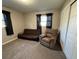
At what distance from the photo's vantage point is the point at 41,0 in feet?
10.6

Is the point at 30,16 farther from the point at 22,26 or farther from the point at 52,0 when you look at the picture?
the point at 52,0

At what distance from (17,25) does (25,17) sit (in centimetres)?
111

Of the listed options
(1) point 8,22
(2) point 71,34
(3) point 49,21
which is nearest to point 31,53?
(2) point 71,34

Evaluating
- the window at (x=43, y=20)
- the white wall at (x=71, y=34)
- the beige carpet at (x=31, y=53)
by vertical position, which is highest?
the window at (x=43, y=20)

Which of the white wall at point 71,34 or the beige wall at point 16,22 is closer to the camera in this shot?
the white wall at point 71,34

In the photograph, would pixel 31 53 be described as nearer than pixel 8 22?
Yes

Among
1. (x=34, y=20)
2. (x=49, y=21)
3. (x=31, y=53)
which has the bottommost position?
(x=31, y=53)

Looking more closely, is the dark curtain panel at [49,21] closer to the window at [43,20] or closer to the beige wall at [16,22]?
the window at [43,20]

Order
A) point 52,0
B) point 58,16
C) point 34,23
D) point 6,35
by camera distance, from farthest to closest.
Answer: point 34,23
point 58,16
point 6,35
point 52,0

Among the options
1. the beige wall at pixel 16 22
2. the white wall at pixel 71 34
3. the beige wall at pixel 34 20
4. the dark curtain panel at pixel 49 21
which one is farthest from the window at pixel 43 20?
the white wall at pixel 71 34

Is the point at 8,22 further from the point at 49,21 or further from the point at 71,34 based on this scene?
the point at 71,34

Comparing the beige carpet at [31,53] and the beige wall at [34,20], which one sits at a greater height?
the beige wall at [34,20]

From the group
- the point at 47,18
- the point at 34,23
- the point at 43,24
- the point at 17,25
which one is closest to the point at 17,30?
the point at 17,25

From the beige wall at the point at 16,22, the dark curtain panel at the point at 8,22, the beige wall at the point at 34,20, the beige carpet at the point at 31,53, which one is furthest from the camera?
the beige wall at the point at 34,20
